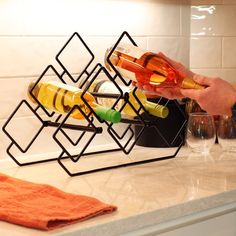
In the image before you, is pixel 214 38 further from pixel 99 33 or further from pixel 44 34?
pixel 44 34

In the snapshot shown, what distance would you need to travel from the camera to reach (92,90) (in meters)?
1.38

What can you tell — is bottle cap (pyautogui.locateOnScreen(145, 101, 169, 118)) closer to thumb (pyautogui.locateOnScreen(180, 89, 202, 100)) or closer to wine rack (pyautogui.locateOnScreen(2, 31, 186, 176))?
wine rack (pyautogui.locateOnScreen(2, 31, 186, 176))

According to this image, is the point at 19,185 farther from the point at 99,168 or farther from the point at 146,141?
the point at 146,141

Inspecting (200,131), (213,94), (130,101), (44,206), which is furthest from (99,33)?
(44,206)

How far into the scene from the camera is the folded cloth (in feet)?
2.79

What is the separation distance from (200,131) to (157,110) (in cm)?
16

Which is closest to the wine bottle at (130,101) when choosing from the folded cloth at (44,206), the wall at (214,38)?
the folded cloth at (44,206)

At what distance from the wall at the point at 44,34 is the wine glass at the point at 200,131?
29cm

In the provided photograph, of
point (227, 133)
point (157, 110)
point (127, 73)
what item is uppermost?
point (127, 73)

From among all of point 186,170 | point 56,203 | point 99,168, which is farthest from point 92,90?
point 56,203

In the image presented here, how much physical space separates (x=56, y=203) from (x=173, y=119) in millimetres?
621

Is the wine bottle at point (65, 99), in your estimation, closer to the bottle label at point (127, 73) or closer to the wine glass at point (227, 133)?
the bottle label at point (127, 73)

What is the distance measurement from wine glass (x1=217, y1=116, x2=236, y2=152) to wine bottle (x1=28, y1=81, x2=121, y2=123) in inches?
15.2

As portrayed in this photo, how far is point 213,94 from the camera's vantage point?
1114 millimetres
